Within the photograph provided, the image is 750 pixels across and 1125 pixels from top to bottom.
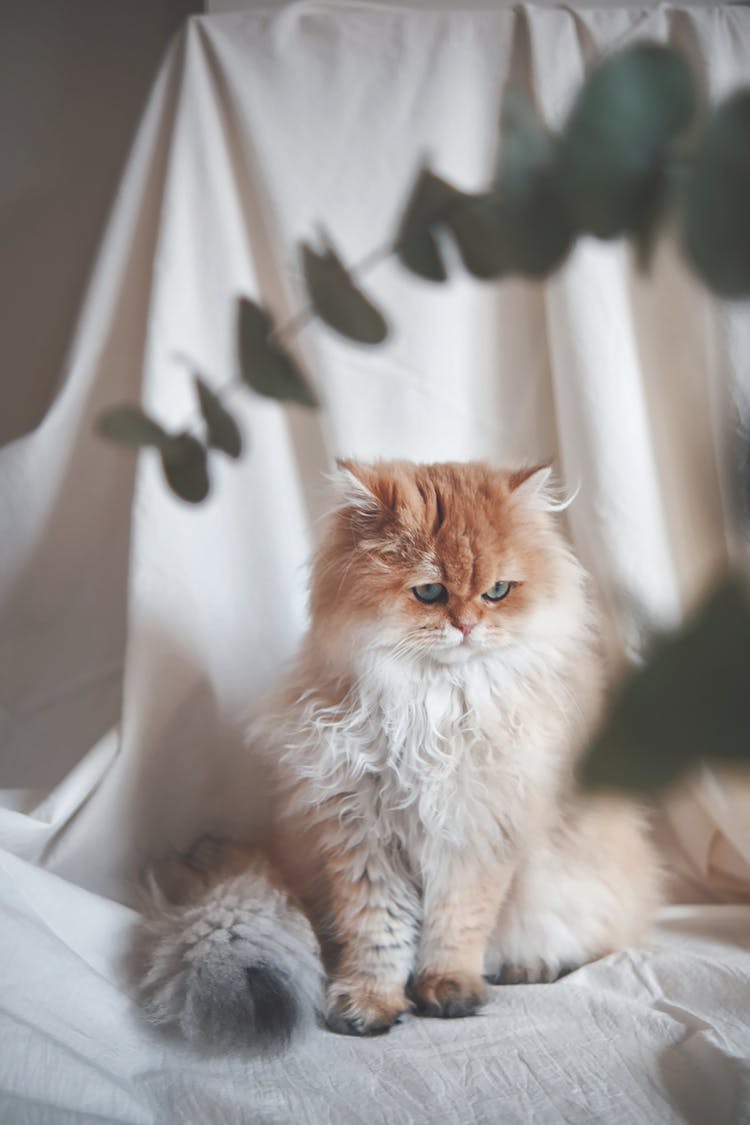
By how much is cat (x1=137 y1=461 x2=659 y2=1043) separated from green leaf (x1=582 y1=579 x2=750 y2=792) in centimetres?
93

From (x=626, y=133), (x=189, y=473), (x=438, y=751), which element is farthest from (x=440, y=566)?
(x=626, y=133)

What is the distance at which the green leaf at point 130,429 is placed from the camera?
1.37ft

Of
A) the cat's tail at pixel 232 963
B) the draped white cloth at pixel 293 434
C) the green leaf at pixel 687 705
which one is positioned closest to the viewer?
the green leaf at pixel 687 705

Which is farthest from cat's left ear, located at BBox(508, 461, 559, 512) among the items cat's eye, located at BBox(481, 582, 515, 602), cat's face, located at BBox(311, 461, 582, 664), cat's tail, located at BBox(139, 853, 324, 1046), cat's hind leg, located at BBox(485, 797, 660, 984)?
cat's tail, located at BBox(139, 853, 324, 1046)

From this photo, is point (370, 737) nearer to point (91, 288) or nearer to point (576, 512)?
point (576, 512)

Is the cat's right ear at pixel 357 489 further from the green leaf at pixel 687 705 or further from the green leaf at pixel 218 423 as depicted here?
the green leaf at pixel 687 705

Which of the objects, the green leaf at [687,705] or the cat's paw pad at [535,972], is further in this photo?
the cat's paw pad at [535,972]

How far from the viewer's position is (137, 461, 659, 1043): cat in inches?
48.8

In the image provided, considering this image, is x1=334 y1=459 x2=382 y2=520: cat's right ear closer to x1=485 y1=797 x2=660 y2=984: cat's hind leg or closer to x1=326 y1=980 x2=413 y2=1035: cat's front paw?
x1=485 y1=797 x2=660 y2=984: cat's hind leg

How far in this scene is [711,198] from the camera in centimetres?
30

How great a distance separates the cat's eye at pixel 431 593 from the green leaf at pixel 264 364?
2.74ft

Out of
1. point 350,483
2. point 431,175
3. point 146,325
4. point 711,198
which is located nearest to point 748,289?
point 711,198

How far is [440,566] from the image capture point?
1232 mm

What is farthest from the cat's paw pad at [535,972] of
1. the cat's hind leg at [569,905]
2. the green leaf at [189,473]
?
the green leaf at [189,473]
